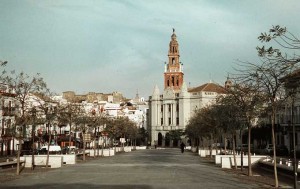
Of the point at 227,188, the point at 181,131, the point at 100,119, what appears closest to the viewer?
the point at 227,188

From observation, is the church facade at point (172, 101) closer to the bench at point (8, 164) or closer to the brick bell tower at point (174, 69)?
the brick bell tower at point (174, 69)

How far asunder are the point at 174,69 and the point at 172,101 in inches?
386

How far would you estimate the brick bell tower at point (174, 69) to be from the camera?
144750mm

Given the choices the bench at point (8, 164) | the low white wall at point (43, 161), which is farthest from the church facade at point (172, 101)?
the bench at point (8, 164)

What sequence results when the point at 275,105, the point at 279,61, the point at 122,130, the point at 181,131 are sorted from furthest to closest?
the point at 181,131, the point at 122,130, the point at 275,105, the point at 279,61

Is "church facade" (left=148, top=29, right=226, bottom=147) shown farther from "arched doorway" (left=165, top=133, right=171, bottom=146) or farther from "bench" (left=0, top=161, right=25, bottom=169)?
"bench" (left=0, top=161, right=25, bottom=169)

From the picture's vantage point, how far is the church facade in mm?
141500

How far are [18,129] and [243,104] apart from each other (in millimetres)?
13800

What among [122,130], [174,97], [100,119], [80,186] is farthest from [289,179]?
[174,97]

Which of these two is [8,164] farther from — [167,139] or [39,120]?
[167,139]

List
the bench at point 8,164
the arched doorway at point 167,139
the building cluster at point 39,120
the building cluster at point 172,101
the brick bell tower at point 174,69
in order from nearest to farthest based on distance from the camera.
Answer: the building cluster at point 39,120, the bench at point 8,164, the arched doorway at point 167,139, the building cluster at point 172,101, the brick bell tower at point 174,69

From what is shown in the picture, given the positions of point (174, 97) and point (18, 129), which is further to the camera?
point (174, 97)

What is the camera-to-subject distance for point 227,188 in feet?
65.3

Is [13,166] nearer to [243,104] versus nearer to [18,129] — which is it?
[18,129]
